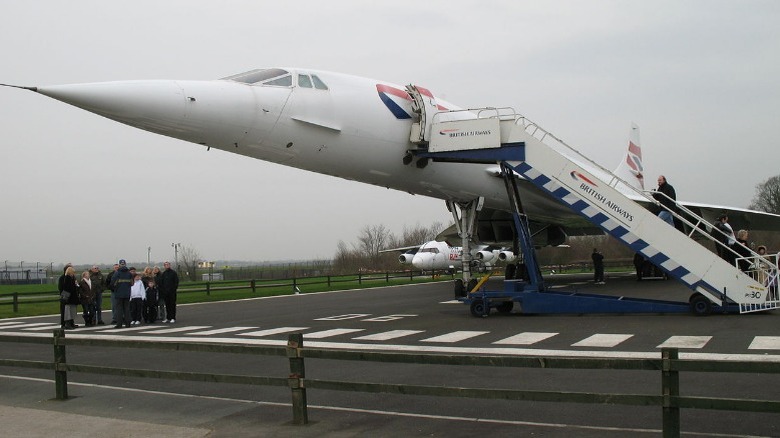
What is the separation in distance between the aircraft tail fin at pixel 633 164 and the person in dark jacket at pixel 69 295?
2289 centimetres

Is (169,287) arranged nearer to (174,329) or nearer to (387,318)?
(174,329)

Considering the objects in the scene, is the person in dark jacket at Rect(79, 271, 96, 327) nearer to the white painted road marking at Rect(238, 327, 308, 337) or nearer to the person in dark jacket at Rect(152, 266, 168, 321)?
the person in dark jacket at Rect(152, 266, 168, 321)

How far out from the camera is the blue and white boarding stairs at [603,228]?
12203mm

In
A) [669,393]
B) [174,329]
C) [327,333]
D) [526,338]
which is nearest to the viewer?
[669,393]

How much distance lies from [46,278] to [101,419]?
76.1 meters

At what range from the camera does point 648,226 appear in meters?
12.5

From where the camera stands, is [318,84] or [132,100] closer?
[132,100]

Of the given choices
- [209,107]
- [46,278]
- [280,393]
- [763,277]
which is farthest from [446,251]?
[46,278]

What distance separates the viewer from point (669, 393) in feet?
14.4

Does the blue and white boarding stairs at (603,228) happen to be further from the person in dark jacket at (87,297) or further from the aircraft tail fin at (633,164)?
the aircraft tail fin at (633,164)

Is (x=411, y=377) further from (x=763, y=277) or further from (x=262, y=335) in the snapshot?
(x=763, y=277)

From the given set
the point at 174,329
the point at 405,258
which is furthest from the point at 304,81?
the point at 405,258

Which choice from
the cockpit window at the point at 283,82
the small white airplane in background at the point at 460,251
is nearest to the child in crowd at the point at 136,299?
the cockpit window at the point at 283,82

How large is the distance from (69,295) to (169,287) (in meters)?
2.12
